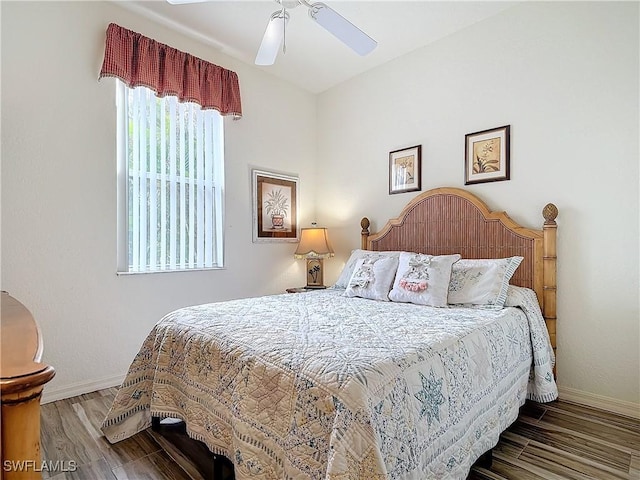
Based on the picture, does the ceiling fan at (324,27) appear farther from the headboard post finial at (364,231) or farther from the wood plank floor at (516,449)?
the wood plank floor at (516,449)

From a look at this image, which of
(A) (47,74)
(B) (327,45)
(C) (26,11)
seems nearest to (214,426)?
(A) (47,74)

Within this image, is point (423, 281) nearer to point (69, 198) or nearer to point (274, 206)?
point (274, 206)

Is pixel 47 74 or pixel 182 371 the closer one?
pixel 182 371

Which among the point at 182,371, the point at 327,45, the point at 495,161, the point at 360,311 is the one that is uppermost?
the point at 327,45

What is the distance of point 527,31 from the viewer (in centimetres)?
262

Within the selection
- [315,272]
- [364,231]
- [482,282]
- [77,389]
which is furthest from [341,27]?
[77,389]

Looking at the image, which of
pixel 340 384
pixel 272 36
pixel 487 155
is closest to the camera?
pixel 340 384

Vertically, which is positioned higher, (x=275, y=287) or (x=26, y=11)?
(x=26, y=11)

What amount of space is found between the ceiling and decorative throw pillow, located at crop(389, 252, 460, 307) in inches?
75.3

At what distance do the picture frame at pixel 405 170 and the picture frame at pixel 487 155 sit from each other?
0.44 m

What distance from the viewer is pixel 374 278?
2.70 meters

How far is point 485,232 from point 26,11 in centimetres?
360

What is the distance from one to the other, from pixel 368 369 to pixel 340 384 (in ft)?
0.38

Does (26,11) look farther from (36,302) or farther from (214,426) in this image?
(214,426)
